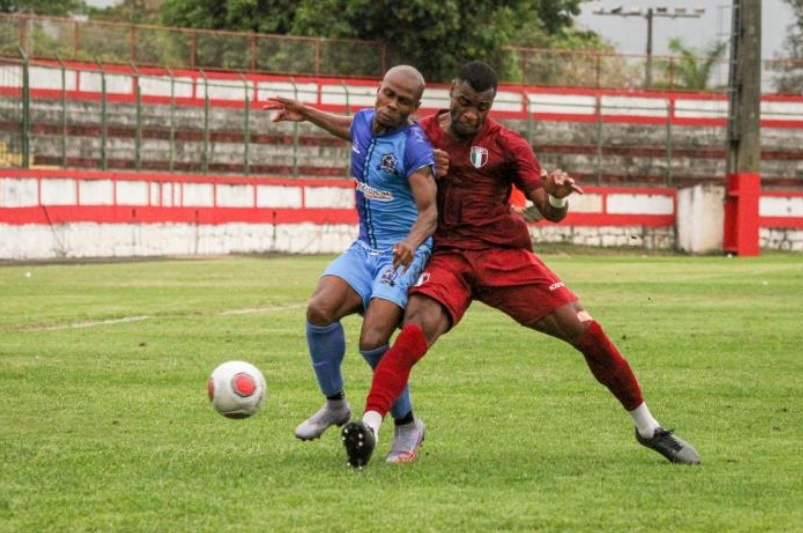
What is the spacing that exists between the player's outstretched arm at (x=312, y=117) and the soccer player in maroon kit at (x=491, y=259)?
0.59 m

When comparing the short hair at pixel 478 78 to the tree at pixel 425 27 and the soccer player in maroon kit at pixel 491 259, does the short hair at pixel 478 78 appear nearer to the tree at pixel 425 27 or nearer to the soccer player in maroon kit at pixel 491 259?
the soccer player in maroon kit at pixel 491 259

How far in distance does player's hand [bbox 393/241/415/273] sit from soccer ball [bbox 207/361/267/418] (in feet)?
3.58

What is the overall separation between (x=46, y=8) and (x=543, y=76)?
3042 centimetres

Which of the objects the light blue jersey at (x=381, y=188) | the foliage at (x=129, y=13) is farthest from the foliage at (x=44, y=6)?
the light blue jersey at (x=381, y=188)

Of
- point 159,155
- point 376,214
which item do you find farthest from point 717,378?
point 159,155

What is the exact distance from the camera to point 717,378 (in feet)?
40.6

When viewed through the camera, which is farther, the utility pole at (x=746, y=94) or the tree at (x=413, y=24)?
the tree at (x=413, y=24)

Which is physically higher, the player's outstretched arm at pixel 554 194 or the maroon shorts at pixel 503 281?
the player's outstretched arm at pixel 554 194

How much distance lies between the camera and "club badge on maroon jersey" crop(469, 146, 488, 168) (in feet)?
28.4

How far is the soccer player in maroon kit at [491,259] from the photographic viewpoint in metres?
8.31

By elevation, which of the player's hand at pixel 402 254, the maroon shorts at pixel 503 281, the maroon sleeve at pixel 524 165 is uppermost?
the maroon sleeve at pixel 524 165

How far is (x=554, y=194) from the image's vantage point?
8.42 metres

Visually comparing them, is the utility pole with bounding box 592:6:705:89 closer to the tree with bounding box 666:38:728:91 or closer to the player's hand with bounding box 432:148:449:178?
the tree with bounding box 666:38:728:91

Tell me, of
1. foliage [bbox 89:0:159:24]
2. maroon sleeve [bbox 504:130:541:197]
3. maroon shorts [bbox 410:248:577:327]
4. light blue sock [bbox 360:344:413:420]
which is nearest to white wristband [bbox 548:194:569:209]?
maroon sleeve [bbox 504:130:541:197]
